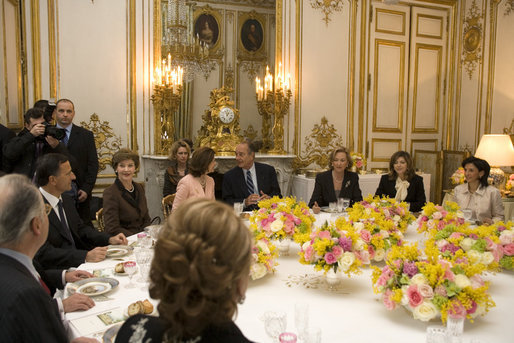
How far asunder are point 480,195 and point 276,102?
3.12 metres

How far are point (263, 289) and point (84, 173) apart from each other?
121 inches

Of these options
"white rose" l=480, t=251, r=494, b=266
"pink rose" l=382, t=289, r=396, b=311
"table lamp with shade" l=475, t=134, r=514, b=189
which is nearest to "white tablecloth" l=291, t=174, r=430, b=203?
"table lamp with shade" l=475, t=134, r=514, b=189

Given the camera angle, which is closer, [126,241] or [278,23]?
[126,241]

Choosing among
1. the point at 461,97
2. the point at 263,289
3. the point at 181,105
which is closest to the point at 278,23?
the point at 181,105

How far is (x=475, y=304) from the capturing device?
1.55 meters

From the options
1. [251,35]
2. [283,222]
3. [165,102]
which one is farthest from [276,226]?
[251,35]

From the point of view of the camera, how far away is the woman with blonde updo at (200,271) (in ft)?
2.86

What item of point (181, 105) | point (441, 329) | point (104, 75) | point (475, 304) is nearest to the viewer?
point (441, 329)

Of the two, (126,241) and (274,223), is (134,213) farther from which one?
(274,223)

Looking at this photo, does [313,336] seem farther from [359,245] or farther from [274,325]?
[359,245]

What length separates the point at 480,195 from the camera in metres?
3.84

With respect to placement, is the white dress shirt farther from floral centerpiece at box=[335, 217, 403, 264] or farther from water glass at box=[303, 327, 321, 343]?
water glass at box=[303, 327, 321, 343]

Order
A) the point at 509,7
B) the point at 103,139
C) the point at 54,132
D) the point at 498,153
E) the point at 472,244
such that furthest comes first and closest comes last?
1. the point at 509,7
2. the point at 103,139
3. the point at 498,153
4. the point at 54,132
5. the point at 472,244

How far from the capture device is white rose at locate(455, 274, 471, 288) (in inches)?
60.8
